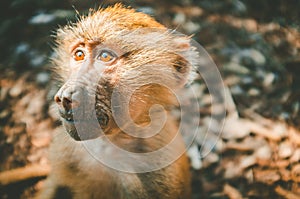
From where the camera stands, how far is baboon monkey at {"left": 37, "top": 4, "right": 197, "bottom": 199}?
7.47 feet

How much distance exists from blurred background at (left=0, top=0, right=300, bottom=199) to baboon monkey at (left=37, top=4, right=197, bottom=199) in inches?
23.3

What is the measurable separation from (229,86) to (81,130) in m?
1.57

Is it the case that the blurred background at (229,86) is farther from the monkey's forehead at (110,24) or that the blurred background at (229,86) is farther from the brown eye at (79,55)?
the brown eye at (79,55)

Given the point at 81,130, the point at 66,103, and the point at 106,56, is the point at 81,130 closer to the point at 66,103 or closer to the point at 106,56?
the point at 66,103

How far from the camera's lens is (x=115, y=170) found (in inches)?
94.3

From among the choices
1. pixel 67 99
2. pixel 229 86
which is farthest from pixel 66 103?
pixel 229 86

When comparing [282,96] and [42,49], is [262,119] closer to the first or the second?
[282,96]

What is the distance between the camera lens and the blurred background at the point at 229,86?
3.07 m

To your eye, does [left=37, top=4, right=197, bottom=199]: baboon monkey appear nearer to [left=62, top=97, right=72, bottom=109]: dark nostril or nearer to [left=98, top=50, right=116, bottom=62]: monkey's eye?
[left=98, top=50, right=116, bottom=62]: monkey's eye

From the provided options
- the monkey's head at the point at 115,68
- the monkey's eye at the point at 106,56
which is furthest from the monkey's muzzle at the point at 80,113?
the monkey's eye at the point at 106,56

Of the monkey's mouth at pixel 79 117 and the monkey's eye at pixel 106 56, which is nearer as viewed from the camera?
the monkey's mouth at pixel 79 117

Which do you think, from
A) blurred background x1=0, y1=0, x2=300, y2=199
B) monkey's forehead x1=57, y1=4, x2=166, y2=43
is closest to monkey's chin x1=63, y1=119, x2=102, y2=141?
monkey's forehead x1=57, y1=4, x2=166, y2=43

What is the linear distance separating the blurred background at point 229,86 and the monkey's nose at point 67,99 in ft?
3.55

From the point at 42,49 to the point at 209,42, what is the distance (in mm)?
1220
